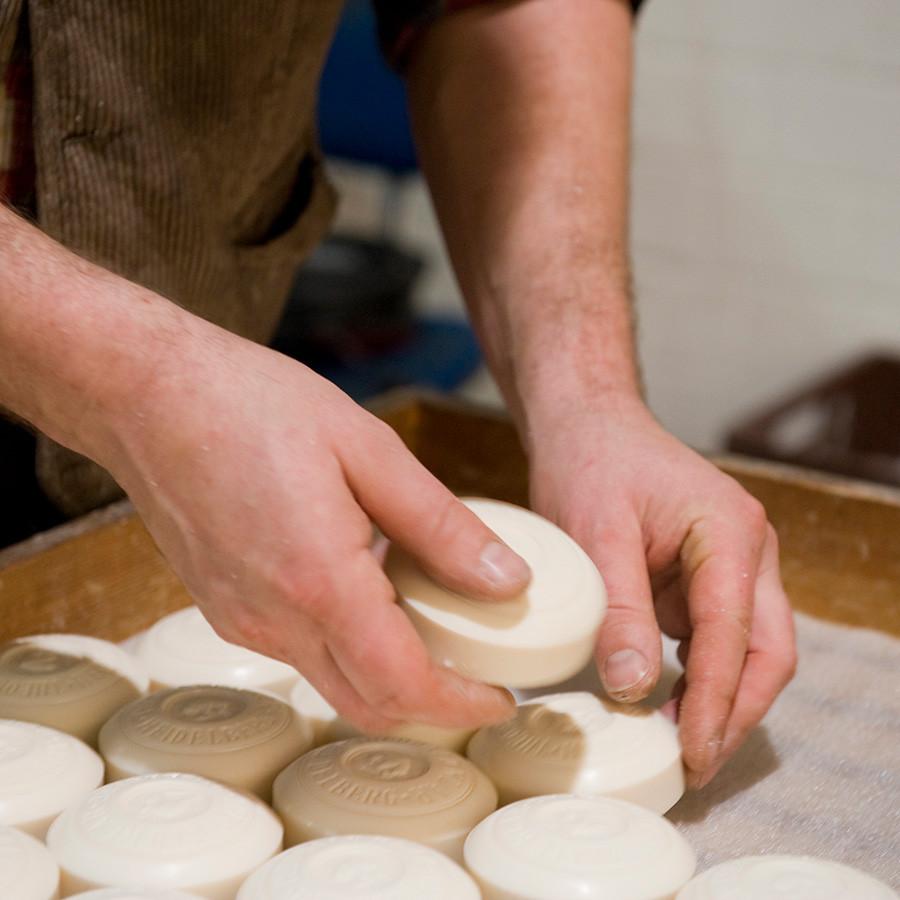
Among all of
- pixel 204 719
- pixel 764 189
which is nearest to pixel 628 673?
pixel 204 719

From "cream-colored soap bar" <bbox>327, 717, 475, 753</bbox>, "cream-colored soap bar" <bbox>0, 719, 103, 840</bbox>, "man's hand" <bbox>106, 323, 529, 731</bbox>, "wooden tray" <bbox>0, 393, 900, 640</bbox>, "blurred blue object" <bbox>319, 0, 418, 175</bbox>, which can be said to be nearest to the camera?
"man's hand" <bbox>106, 323, 529, 731</bbox>

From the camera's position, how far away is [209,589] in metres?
0.79

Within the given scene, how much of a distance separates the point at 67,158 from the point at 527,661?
2.12 ft

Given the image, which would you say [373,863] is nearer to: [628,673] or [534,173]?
[628,673]

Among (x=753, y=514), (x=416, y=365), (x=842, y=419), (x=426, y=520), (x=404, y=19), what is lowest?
(x=842, y=419)

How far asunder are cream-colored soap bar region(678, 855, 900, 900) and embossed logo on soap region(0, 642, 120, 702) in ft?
1.73

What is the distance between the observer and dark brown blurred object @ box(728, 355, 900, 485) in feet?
8.04

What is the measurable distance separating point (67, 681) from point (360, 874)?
0.37 metres

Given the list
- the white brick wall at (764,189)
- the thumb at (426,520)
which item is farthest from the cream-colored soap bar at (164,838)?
the white brick wall at (764,189)

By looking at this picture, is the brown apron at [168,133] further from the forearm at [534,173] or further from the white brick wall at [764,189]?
the white brick wall at [764,189]

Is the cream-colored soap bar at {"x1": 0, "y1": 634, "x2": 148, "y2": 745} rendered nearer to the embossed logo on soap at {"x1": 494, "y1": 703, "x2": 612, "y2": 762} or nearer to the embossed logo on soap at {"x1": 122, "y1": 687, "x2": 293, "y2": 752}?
the embossed logo on soap at {"x1": 122, "y1": 687, "x2": 293, "y2": 752}

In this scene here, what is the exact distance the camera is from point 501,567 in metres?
0.80

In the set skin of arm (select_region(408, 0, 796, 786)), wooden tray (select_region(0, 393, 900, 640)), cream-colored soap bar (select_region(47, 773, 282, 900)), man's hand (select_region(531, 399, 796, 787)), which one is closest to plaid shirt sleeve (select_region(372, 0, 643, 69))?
skin of arm (select_region(408, 0, 796, 786))

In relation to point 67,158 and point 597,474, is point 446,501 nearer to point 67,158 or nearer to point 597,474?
point 597,474
